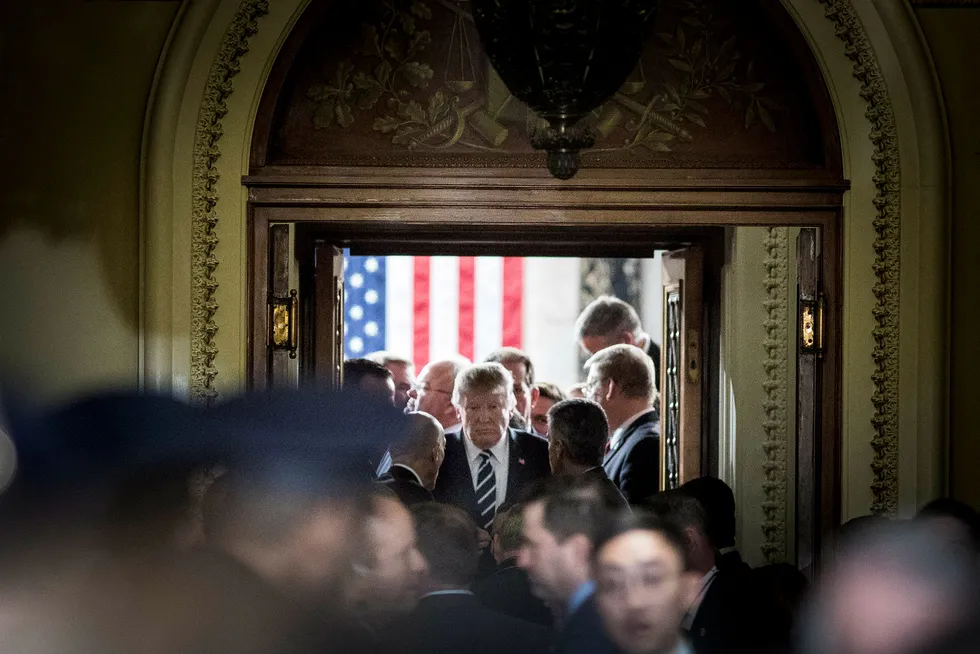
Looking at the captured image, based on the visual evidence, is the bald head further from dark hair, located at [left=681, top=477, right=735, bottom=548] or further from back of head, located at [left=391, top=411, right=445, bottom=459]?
dark hair, located at [left=681, top=477, right=735, bottom=548]

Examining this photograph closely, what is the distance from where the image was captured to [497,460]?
5340mm

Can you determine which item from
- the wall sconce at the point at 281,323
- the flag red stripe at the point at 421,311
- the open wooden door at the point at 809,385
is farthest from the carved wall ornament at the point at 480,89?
the flag red stripe at the point at 421,311

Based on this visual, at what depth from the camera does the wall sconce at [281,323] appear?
4.56m

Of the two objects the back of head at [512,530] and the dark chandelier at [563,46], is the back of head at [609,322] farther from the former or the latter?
the dark chandelier at [563,46]

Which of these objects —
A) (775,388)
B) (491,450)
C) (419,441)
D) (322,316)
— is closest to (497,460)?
(491,450)

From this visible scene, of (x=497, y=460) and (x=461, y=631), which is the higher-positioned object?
(x=497, y=460)

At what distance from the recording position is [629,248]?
18.7 feet

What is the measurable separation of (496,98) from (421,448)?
1253mm

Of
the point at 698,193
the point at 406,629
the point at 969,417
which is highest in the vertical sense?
Answer: the point at 698,193

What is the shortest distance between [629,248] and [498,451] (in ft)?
3.51

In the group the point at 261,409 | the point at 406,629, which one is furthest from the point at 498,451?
the point at 406,629

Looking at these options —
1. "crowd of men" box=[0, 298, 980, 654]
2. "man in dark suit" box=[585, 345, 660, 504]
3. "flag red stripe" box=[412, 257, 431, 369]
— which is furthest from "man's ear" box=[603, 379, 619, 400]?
"flag red stripe" box=[412, 257, 431, 369]

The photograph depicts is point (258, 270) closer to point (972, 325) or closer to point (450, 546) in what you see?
point (450, 546)

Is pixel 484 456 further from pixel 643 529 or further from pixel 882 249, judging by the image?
pixel 643 529
